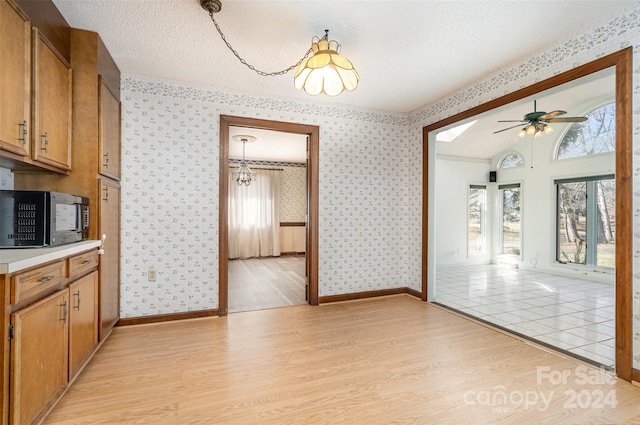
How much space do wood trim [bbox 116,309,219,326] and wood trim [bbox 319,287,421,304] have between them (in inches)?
51.7

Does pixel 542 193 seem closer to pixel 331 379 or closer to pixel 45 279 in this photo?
pixel 331 379

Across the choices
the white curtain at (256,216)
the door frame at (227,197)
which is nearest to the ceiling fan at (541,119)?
the door frame at (227,197)

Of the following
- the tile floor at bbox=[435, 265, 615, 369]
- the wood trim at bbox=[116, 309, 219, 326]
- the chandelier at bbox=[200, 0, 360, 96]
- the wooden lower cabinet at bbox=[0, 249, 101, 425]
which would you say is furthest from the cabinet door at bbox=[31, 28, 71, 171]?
the tile floor at bbox=[435, 265, 615, 369]

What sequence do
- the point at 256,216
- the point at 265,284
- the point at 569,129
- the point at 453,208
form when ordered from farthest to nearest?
the point at 256,216 → the point at 453,208 → the point at 569,129 → the point at 265,284

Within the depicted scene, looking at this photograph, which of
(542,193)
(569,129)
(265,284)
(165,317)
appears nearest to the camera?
(165,317)

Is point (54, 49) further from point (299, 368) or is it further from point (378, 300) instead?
point (378, 300)

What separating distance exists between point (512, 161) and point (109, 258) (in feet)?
24.7

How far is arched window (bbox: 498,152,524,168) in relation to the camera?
6.62 m

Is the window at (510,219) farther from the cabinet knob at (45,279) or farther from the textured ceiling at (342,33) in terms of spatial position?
the cabinet knob at (45,279)

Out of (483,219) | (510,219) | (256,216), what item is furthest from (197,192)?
(510,219)

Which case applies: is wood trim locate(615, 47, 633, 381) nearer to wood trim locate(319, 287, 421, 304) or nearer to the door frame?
wood trim locate(319, 287, 421, 304)

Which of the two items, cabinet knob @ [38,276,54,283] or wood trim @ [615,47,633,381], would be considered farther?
wood trim @ [615,47,633,381]

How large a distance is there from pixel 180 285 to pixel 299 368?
1.68 m

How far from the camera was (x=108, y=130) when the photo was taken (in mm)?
2537
